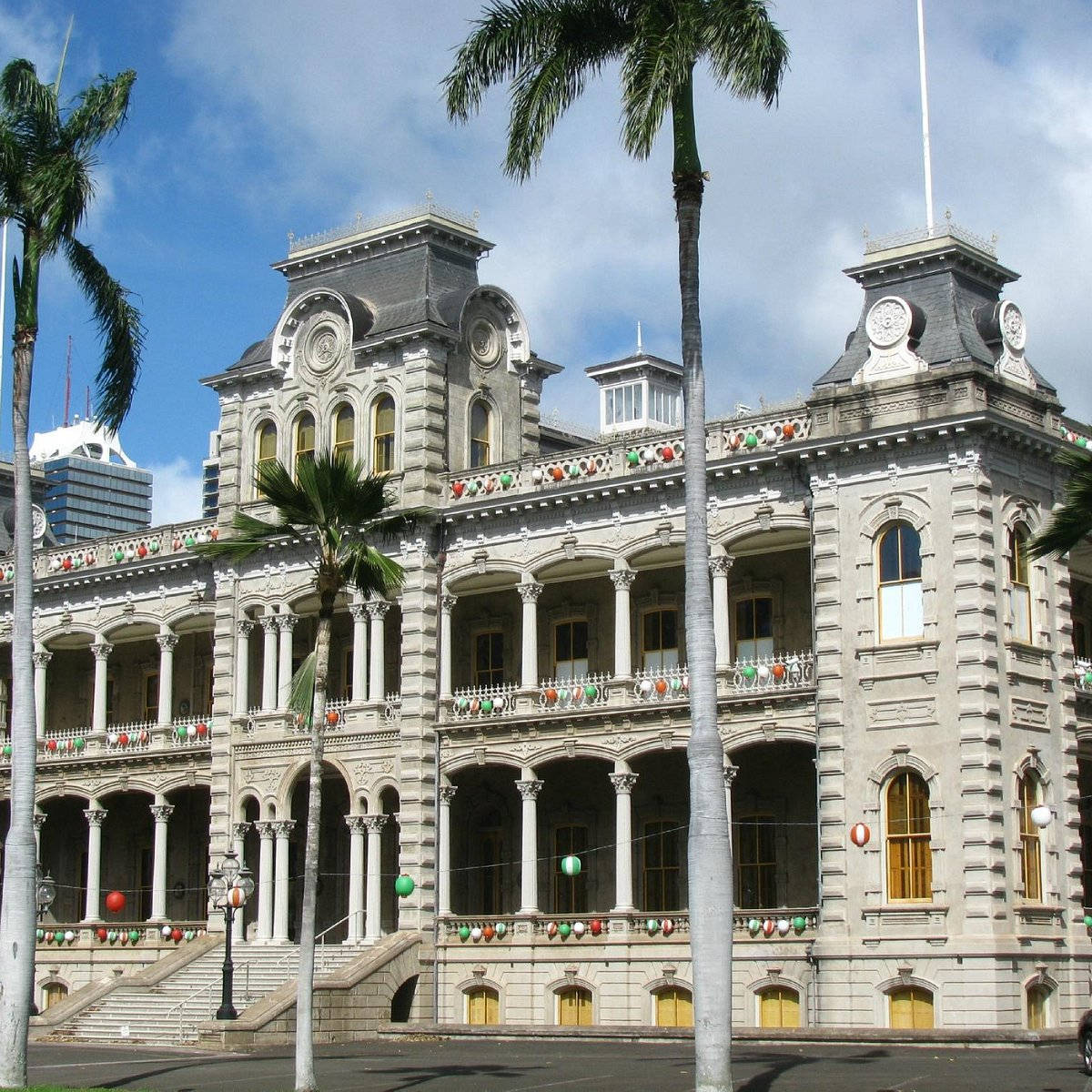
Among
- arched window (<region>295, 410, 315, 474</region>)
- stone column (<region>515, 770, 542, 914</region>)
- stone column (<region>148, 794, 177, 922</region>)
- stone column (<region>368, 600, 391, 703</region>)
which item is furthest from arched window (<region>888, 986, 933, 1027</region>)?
stone column (<region>148, 794, 177, 922</region>)

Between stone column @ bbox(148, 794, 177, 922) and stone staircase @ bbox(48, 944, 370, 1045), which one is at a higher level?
stone column @ bbox(148, 794, 177, 922)

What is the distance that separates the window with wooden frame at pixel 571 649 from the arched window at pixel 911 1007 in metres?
12.4

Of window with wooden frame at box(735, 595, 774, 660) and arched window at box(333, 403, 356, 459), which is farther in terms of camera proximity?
arched window at box(333, 403, 356, 459)

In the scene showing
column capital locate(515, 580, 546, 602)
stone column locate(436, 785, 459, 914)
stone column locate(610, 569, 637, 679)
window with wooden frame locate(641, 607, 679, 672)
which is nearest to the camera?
stone column locate(610, 569, 637, 679)

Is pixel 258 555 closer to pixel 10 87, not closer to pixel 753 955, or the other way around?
pixel 753 955

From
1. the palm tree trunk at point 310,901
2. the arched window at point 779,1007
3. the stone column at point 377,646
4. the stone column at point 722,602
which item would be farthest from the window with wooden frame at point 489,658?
the palm tree trunk at point 310,901

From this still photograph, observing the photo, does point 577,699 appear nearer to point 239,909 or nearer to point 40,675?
point 239,909

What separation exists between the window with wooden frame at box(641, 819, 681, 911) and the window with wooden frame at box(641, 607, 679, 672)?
3.61 meters

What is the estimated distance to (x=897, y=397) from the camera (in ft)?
124

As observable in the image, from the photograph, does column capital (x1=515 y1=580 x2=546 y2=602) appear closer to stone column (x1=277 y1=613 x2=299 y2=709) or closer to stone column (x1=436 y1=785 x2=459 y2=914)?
stone column (x1=436 y1=785 x2=459 y2=914)

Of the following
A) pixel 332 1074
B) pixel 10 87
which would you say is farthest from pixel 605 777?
pixel 10 87

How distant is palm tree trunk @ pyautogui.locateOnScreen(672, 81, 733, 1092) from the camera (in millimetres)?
21688

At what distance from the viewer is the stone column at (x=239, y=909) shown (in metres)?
47.3

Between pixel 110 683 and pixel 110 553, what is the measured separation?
5299 millimetres
